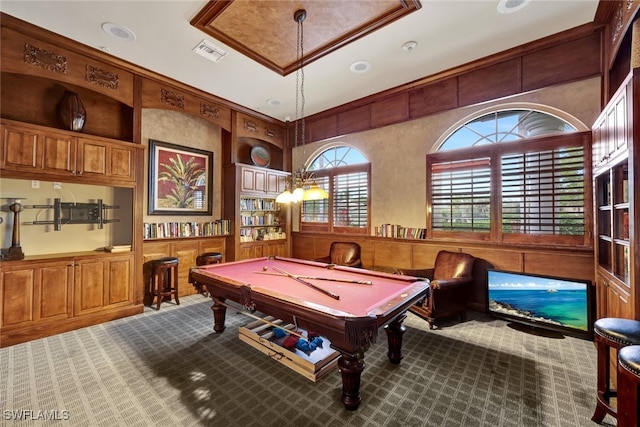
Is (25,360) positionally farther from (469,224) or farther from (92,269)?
(469,224)

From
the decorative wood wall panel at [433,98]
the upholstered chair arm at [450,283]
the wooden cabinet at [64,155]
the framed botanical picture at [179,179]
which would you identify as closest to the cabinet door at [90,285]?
the wooden cabinet at [64,155]

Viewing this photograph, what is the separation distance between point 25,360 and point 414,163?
5.56m

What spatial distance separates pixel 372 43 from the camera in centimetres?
344

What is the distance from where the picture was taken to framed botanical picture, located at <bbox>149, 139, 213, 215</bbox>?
4711 millimetres

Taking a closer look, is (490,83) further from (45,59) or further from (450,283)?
(45,59)

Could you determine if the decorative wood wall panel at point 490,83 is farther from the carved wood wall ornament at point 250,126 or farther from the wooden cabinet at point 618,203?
the carved wood wall ornament at point 250,126

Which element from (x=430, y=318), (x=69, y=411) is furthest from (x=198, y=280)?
(x=430, y=318)

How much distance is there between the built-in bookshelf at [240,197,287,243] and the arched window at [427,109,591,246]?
349 cm

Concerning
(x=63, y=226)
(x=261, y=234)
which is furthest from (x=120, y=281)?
(x=261, y=234)

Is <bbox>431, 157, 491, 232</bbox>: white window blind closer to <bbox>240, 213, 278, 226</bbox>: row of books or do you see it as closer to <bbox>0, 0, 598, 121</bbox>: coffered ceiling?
<bbox>0, 0, 598, 121</bbox>: coffered ceiling

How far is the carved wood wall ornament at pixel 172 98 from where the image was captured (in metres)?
4.37

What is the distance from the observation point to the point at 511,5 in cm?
280

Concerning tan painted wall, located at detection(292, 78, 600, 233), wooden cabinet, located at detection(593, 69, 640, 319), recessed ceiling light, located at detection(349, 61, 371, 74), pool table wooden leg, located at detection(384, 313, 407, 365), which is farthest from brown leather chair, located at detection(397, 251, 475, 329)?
recessed ceiling light, located at detection(349, 61, 371, 74)
